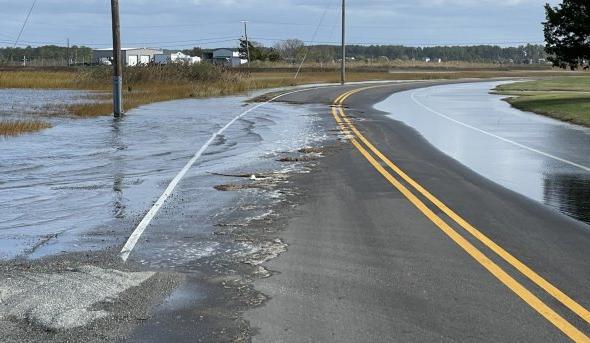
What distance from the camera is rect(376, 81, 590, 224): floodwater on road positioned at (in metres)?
11.9

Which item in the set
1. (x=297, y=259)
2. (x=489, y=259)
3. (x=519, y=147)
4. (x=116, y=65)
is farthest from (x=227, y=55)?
(x=489, y=259)

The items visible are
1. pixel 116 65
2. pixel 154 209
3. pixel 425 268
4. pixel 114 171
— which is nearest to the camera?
pixel 425 268

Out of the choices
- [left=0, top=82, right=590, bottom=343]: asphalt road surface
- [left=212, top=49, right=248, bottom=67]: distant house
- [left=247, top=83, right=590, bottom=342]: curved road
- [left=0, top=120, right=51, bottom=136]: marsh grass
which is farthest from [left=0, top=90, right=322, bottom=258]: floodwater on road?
[left=212, top=49, right=248, bottom=67]: distant house

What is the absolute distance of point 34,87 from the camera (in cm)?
5575

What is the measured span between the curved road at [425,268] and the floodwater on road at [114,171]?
59.3 inches

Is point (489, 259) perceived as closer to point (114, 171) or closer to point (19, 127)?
point (114, 171)

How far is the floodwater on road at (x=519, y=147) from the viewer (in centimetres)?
1188

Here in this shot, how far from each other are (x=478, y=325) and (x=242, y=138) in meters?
15.4

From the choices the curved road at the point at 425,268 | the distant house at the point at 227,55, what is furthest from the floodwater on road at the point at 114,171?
the distant house at the point at 227,55

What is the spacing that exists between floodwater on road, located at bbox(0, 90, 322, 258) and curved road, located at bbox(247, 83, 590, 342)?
1507 millimetres

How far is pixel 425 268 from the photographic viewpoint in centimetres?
707

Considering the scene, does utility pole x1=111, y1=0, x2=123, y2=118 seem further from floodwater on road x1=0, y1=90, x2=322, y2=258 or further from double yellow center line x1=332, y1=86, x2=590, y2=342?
double yellow center line x1=332, y1=86, x2=590, y2=342

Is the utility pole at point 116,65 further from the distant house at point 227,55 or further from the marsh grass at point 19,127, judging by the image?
the distant house at point 227,55

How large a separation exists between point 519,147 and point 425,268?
39.4 feet
